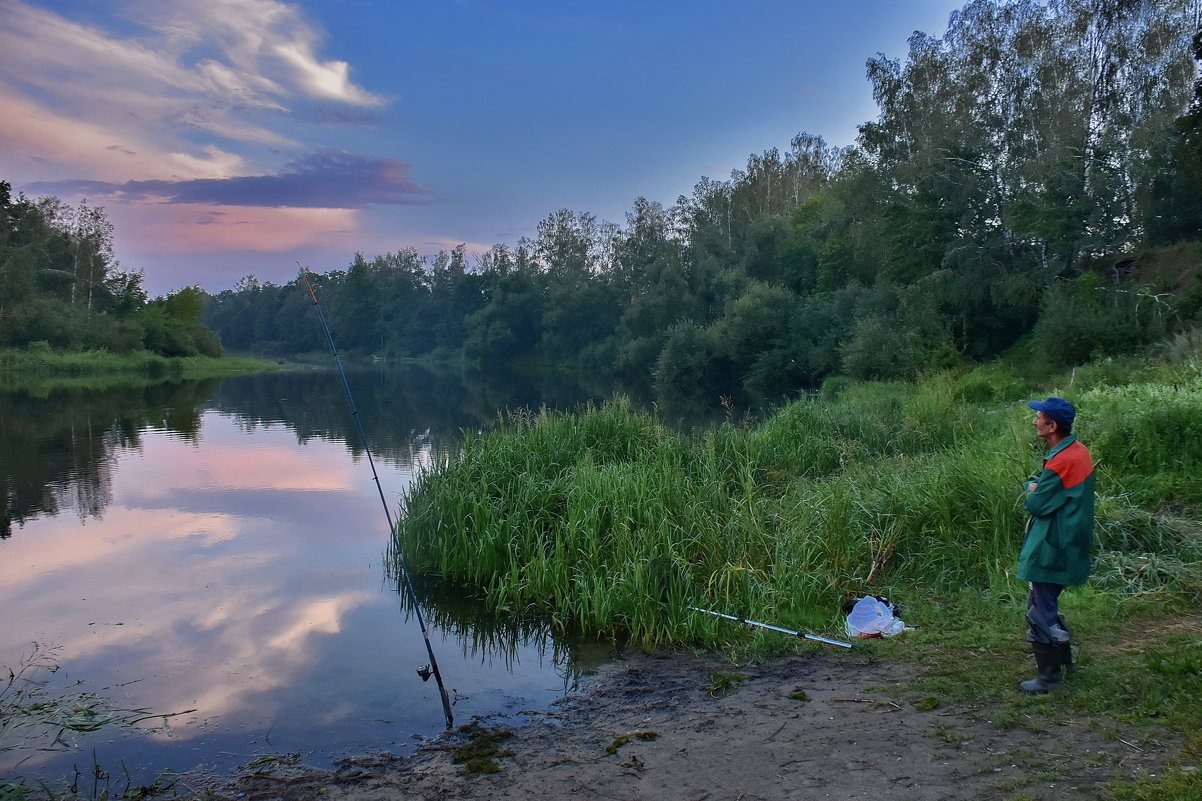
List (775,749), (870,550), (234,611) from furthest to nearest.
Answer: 1. (234,611)
2. (870,550)
3. (775,749)

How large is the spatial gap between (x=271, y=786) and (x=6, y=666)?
4.09 m

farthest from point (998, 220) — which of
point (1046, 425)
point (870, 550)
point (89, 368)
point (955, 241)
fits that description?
point (89, 368)

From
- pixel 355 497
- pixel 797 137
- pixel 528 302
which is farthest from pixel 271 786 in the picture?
pixel 528 302

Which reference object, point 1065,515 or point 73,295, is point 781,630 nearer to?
point 1065,515

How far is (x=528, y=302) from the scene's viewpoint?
84438 mm

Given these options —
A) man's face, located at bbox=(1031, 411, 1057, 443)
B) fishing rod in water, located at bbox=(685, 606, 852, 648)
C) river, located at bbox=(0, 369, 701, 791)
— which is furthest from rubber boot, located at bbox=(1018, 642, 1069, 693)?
river, located at bbox=(0, 369, 701, 791)

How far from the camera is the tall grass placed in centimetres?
758

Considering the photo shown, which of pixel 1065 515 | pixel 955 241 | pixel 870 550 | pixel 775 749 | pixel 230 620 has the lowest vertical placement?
pixel 230 620

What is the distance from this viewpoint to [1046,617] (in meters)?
5.01

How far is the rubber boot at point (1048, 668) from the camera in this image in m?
4.99

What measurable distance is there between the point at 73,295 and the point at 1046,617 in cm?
6993

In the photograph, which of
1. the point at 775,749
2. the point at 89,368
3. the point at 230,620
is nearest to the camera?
the point at 775,749

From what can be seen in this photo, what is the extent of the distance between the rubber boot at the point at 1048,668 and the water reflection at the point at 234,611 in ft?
11.8

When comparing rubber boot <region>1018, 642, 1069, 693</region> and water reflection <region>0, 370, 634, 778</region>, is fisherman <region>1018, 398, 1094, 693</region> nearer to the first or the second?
Answer: rubber boot <region>1018, 642, 1069, 693</region>
